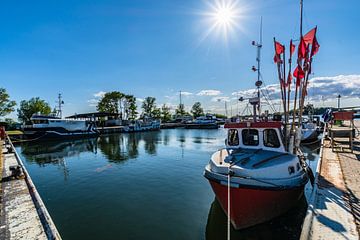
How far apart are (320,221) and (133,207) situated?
263 inches

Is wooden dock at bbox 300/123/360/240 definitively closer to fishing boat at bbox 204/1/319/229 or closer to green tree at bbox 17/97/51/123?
fishing boat at bbox 204/1/319/229

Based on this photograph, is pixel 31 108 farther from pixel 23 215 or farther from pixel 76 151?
pixel 23 215

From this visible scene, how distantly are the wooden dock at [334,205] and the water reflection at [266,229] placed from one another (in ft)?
4.10

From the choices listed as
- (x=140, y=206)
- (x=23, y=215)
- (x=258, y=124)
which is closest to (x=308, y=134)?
(x=258, y=124)

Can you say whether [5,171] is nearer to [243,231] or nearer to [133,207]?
[133,207]

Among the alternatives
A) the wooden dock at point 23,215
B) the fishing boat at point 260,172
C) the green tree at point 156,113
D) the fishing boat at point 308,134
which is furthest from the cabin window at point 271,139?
the green tree at point 156,113

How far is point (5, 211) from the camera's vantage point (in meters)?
6.00

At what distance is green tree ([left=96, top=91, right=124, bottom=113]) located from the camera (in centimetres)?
6831

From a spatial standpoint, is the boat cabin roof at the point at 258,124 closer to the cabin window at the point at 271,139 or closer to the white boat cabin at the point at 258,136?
the white boat cabin at the point at 258,136

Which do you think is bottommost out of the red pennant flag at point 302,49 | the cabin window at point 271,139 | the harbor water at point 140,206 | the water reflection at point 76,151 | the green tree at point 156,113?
the water reflection at point 76,151

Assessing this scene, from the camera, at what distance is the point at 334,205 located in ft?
17.4

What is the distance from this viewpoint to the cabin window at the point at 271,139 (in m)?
7.57

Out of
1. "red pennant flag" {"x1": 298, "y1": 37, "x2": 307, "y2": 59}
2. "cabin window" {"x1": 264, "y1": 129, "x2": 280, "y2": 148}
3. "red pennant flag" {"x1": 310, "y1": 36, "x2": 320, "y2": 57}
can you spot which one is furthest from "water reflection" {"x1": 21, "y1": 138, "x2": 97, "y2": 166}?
"red pennant flag" {"x1": 310, "y1": 36, "x2": 320, "y2": 57}

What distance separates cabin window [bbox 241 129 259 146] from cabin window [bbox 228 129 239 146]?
0.33 metres
